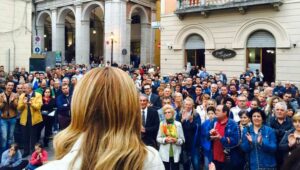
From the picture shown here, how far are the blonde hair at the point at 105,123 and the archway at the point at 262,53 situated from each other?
63.7 feet

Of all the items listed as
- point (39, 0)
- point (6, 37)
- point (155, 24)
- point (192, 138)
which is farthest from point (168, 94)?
point (39, 0)

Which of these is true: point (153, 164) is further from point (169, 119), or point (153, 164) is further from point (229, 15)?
point (229, 15)

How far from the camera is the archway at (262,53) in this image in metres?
20.1

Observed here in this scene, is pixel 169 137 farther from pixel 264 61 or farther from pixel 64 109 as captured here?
pixel 264 61

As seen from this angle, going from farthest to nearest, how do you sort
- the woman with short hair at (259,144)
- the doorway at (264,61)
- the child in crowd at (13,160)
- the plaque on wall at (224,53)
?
the plaque on wall at (224,53) → the doorway at (264,61) → the child in crowd at (13,160) → the woman with short hair at (259,144)

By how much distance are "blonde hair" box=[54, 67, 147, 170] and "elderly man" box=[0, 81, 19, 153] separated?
7649 mm

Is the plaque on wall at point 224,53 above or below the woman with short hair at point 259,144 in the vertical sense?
above

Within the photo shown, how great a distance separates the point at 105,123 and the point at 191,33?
890 inches

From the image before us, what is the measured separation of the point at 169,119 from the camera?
6.62 m

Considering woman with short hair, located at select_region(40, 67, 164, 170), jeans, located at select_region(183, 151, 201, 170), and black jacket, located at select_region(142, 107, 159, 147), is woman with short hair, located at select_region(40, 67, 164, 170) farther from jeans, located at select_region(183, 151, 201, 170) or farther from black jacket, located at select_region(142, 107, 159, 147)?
jeans, located at select_region(183, 151, 201, 170)

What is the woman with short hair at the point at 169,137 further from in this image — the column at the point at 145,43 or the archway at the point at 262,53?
the column at the point at 145,43

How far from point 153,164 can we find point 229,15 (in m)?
21.1

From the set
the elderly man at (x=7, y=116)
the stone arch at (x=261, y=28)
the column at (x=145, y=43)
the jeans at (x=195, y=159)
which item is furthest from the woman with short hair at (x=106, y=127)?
the column at (x=145, y=43)

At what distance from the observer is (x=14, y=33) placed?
64.5ft
